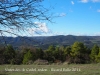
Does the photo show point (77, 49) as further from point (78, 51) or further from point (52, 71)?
point (52, 71)

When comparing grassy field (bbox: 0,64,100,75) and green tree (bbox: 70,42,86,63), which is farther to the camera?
green tree (bbox: 70,42,86,63)

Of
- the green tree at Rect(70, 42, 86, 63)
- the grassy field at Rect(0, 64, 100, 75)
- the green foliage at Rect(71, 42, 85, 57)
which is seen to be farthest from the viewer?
the green foliage at Rect(71, 42, 85, 57)

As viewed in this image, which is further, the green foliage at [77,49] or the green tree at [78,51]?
the green foliage at [77,49]

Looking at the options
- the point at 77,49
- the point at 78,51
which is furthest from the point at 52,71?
the point at 77,49

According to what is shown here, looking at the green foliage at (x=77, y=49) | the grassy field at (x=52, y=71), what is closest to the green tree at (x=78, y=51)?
the green foliage at (x=77, y=49)

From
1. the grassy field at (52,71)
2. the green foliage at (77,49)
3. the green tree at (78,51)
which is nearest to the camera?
the grassy field at (52,71)

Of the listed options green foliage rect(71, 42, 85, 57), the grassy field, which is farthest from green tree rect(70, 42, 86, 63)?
the grassy field

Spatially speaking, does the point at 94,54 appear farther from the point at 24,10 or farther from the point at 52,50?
the point at 24,10

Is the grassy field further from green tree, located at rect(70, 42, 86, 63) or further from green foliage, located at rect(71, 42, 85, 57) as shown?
green foliage, located at rect(71, 42, 85, 57)

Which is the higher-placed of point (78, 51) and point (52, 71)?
point (52, 71)

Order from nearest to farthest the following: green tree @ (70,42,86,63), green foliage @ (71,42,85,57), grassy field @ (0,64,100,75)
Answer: grassy field @ (0,64,100,75) < green tree @ (70,42,86,63) < green foliage @ (71,42,85,57)

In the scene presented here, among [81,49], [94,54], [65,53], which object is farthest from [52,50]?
[94,54]

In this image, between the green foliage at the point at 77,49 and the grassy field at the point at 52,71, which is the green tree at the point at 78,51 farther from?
the grassy field at the point at 52,71

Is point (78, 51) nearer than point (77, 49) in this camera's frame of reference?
Yes
